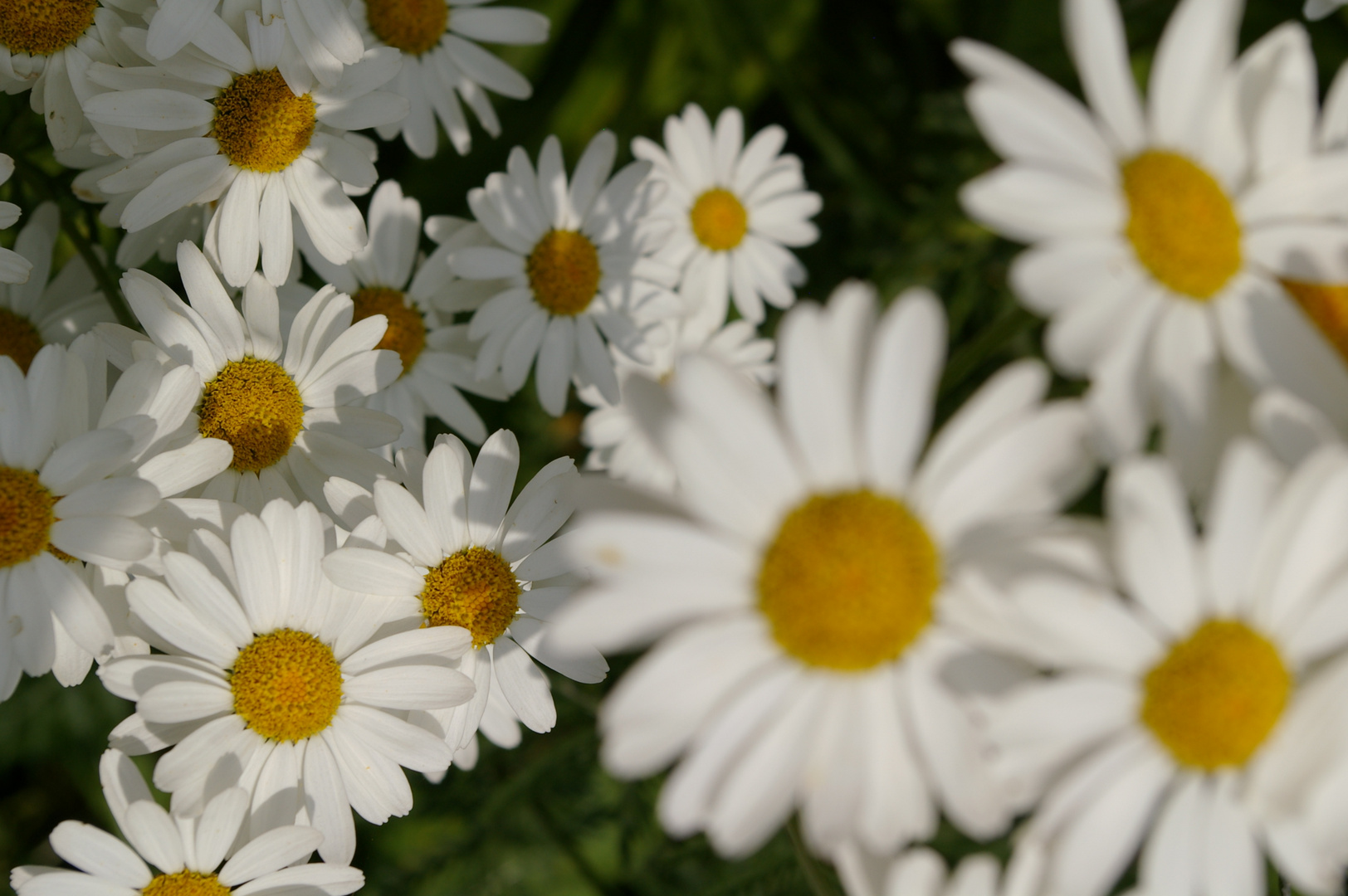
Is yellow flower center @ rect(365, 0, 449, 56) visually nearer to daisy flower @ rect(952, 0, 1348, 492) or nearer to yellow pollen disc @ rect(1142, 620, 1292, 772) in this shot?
daisy flower @ rect(952, 0, 1348, 492)

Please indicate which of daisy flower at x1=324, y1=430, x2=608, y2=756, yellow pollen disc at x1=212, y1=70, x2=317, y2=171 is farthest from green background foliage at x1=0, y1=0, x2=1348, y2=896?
yellow pollen disc at x1=212, y1=70, x2=317, y2=171

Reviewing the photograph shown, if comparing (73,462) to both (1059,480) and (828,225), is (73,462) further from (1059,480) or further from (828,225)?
(828,225)

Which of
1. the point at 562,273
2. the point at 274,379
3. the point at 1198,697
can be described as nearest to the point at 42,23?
the point at 274,379

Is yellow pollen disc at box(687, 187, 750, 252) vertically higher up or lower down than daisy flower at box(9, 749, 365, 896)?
higher up

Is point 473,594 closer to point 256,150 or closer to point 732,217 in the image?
point 256,150

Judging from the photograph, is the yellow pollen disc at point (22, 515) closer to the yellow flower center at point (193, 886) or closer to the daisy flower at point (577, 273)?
the yellow flower center at point (193, 886)

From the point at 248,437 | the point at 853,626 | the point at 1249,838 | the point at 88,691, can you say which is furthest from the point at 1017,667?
the point at 88,691

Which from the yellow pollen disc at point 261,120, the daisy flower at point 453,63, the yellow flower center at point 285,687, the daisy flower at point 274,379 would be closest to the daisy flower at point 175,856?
the yellow flower center at point 285,687
